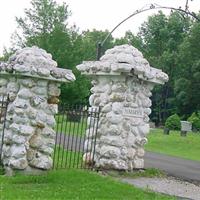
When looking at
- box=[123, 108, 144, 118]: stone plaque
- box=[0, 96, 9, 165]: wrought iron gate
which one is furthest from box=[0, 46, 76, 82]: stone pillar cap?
box=[123, 108, 144, 118]: stone plaque

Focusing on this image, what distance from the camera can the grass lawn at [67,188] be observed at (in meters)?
9.00

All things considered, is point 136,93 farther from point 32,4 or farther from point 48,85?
point 32,4

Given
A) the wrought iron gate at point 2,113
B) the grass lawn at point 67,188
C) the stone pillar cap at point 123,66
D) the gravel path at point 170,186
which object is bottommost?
the gravel path at point 170,186

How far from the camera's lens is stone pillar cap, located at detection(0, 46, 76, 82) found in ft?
35.3

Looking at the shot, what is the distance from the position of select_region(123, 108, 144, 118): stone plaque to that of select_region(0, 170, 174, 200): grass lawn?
2.39 meters

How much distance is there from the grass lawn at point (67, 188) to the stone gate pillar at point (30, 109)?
1.41 ft

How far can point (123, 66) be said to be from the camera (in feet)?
41.9

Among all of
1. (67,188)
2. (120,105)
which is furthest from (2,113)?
(120,105)

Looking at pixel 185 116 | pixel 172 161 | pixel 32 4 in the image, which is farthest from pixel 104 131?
pixel 185 116

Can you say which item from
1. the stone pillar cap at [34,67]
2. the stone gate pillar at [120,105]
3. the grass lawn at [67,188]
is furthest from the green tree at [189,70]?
the grass lawn at [67,188]

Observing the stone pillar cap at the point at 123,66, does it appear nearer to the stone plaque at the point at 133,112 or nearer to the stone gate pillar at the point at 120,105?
the stone gate pillar at the point at 120,105

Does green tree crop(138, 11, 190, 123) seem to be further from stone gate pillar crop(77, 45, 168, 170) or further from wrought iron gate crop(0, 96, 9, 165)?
wrought iron gate crop(0, 96, 9, 165)

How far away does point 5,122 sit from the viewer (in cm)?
1110

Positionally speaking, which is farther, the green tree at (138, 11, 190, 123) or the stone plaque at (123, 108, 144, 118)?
the green tree at (138, 11, 190, 123)
